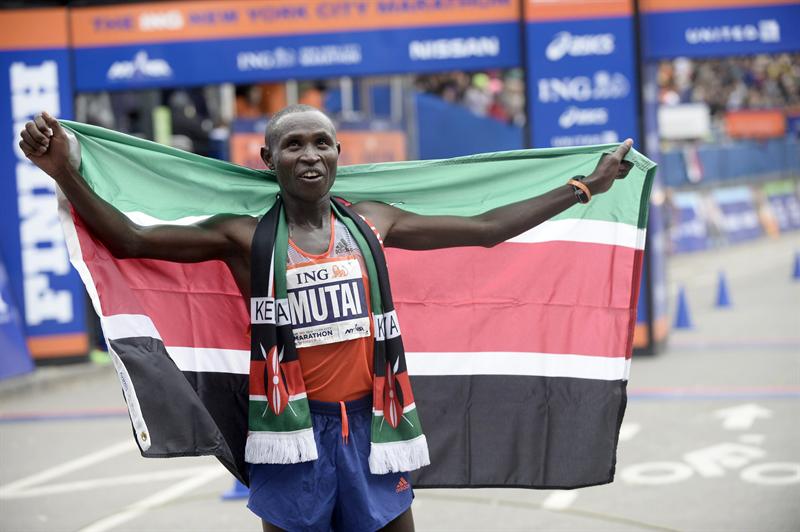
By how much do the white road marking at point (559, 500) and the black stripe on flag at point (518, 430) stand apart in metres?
2.11

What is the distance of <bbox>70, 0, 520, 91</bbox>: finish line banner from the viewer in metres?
12.1

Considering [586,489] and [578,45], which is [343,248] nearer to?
[586,489]

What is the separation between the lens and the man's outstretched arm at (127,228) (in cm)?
385

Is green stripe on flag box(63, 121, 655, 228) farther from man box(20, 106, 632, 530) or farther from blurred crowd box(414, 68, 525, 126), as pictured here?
blurred crowd box(414, 68, 525, 126)

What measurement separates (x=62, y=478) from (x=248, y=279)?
450 cm

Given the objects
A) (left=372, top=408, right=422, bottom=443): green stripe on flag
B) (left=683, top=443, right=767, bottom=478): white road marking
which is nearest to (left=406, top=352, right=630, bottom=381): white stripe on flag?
(left=372, top=408, right=422, bottom=443): green stripe on flag

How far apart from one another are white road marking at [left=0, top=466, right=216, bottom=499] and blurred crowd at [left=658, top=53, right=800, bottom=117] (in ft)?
101

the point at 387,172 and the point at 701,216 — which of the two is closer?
the point at 387,172

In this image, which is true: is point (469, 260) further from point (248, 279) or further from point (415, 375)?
point (248, 279)

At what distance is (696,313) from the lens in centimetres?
1638

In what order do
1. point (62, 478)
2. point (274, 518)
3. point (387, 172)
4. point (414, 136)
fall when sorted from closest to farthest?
point (274, 518) → point (387, 172) → point (62, 478) → point (414, 136)

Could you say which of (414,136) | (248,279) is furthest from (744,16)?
(248,279)

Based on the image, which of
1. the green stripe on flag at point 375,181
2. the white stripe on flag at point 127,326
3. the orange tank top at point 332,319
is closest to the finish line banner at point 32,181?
the green stripe on flag at point 375,181

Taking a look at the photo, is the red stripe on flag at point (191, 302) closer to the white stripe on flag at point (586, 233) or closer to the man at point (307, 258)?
the man at point (307, 258)
